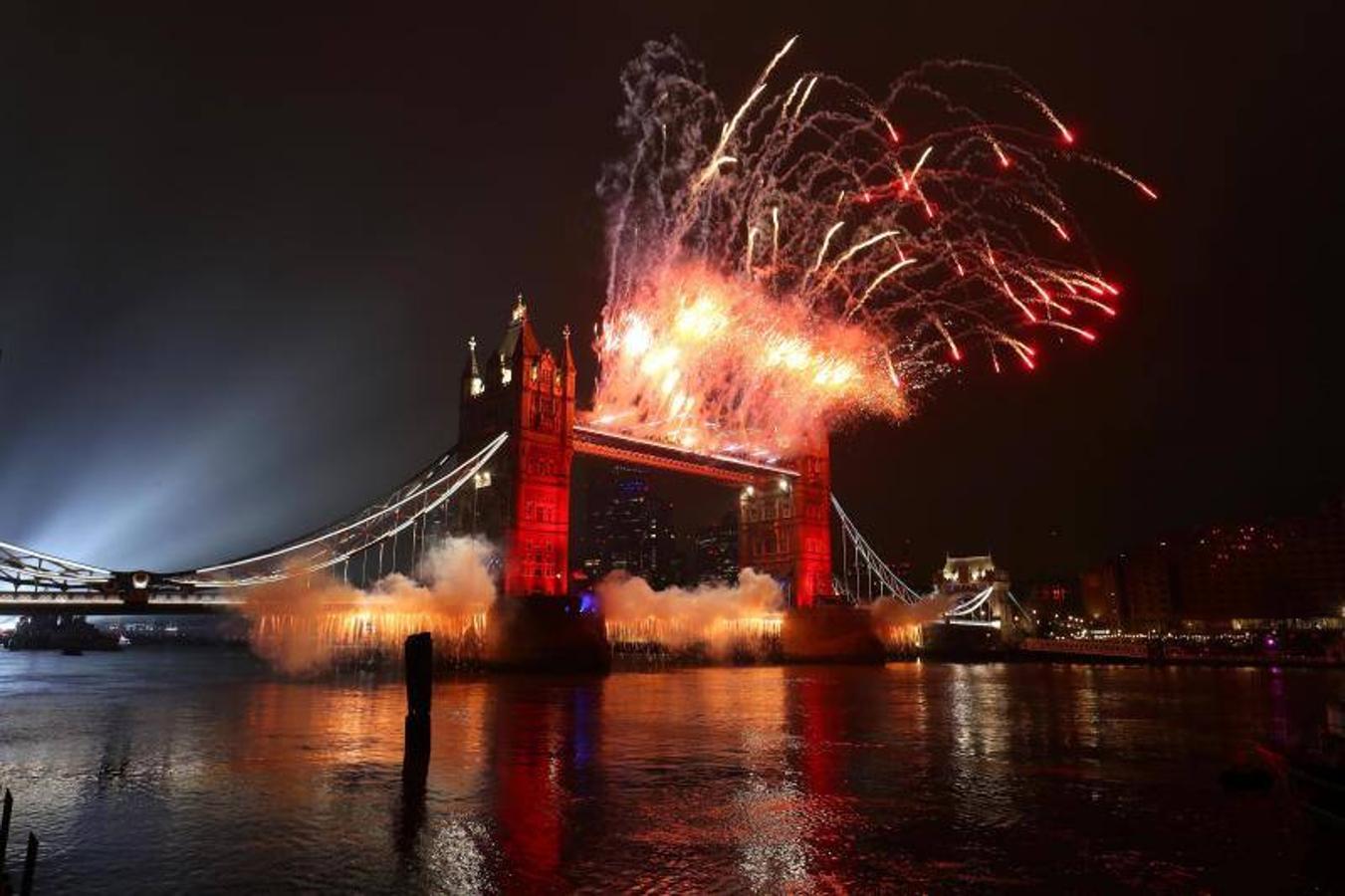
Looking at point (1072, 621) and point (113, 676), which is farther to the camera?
point (1072, 621)

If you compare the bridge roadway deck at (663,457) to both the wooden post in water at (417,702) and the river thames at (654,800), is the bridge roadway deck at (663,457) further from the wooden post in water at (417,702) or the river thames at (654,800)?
the wooden post in water at (417,702)

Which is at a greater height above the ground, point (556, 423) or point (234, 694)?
point (556, 423)

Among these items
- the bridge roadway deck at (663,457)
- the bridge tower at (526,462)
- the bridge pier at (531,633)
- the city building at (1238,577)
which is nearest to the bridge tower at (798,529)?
the bridge roadway deck at (663,457)

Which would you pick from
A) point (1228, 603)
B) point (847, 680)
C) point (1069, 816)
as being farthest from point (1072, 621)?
point (1069, 816)

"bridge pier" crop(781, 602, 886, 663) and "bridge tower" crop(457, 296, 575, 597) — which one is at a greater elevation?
"bridge tower" crop(457, 296, 575, 597)

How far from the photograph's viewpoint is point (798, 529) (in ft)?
298

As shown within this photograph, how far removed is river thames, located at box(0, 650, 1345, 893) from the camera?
14.1 m

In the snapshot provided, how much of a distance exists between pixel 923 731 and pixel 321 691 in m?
30.3

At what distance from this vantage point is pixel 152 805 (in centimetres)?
1886

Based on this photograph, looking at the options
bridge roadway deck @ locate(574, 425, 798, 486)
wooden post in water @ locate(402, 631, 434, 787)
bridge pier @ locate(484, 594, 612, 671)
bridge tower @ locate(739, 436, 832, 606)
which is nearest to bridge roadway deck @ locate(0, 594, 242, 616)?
bridge pier @ locate(484, 594, 612, 671)

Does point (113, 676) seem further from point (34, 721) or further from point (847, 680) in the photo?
point (847, 680)

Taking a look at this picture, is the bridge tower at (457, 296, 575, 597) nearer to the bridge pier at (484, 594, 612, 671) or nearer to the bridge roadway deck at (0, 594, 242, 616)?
the bridge pier at (484, 594, 612, 671)

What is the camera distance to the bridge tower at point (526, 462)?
62.1m

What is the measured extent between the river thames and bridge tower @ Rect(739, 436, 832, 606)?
50562 mm
